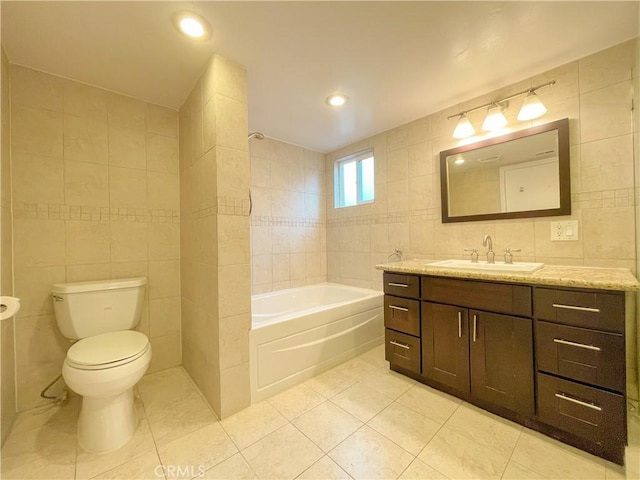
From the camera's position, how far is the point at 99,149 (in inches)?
72.6

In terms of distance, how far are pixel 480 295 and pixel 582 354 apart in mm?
464

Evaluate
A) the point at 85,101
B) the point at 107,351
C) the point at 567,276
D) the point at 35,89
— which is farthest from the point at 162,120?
the point at 567,276

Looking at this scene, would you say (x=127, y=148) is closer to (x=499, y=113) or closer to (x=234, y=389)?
(x=234, y=389)

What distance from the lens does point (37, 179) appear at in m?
1.65

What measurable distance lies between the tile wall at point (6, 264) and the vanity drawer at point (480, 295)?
95.0 inches

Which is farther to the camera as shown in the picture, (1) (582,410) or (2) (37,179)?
(2) (37,179)

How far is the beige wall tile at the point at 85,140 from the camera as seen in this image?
1743 mm

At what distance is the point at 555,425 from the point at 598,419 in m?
0.18

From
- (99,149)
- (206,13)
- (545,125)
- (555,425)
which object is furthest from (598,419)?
(99,149)

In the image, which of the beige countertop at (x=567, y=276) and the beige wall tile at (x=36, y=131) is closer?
the beige countertop at (x=567, y=276)

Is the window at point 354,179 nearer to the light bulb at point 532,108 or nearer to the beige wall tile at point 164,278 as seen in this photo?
the light bulb at point 532,108

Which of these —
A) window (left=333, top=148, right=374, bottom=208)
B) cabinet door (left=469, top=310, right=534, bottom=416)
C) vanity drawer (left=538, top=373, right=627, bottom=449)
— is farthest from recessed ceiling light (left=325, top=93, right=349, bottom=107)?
vanity drawer (left=538, top=373, right=627, bottom=449)

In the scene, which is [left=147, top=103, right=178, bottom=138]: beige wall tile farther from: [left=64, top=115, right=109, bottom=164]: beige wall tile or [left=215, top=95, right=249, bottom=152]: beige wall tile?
[left=215, top=95, right=249, bottom=152]: beige wall tile
